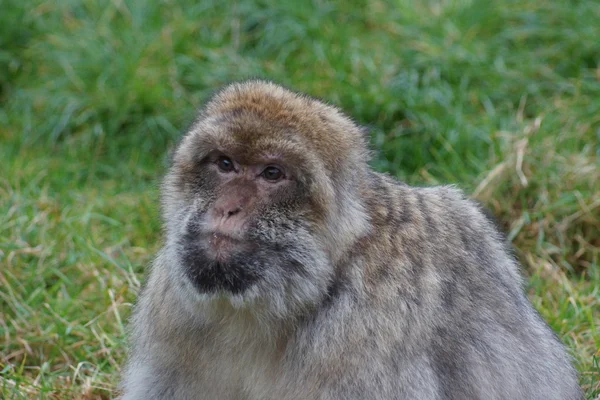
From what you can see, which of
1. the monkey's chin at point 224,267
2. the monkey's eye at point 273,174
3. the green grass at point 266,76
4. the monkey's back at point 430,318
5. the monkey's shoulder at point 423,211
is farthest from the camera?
the green grass at point 266,76

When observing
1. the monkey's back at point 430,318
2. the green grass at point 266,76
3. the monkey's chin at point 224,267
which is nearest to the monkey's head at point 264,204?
the monkey's chin at point 224,267

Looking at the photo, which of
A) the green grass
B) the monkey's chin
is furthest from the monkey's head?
the green grass

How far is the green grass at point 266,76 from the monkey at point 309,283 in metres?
1.27

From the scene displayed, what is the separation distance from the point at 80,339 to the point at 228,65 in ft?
9.28

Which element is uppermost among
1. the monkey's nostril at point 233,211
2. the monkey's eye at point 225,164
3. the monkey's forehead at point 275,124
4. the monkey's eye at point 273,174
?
the monkey's forehead at point 275,124

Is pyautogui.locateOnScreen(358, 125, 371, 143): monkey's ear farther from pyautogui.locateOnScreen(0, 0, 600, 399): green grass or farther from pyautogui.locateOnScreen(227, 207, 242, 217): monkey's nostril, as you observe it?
pyautogui.locateOnScreen(0, 0, 600, 399): green grass

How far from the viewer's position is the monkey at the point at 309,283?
11.4 feet

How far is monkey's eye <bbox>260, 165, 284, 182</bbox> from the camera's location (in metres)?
3.49

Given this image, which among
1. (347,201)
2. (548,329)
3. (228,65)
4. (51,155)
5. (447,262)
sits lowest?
(51,155)

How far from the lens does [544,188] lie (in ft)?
20.3

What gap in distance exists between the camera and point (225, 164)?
3.54 metres

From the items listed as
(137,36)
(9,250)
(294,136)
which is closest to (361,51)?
(137,36)

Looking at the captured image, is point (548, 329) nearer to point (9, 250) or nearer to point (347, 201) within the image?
point (347, 201)

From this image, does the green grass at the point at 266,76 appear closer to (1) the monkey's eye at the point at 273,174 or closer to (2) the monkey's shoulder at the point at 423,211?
(2) the monkey's shoulder at the point at 423,211
